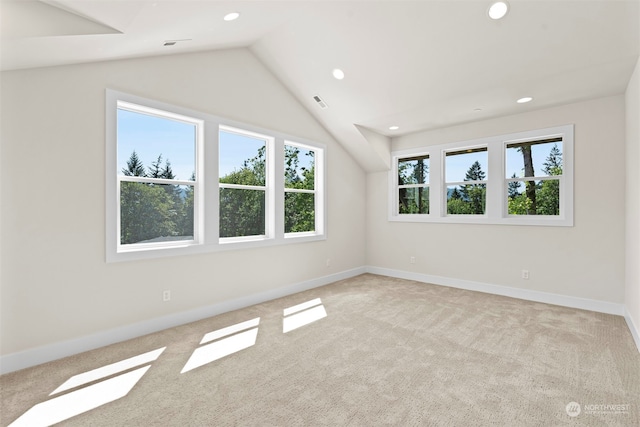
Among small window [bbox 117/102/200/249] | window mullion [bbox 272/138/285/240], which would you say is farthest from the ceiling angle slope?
window mullion [bbox 272/138/285/240]

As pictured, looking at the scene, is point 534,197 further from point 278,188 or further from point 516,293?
point 278,188

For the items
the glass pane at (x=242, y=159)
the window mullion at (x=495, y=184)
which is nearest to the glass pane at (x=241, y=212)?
the glass pane at (x=242, y=159)

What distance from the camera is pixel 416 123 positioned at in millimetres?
5012

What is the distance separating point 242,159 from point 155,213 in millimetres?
1346

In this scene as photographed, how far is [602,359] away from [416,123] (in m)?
3.70

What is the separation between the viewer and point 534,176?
14.5 ft

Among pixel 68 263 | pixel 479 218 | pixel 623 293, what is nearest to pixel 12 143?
pixel 68 263

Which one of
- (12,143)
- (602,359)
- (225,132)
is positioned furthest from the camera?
(225,132)

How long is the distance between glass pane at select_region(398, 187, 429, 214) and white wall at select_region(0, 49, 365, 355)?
3.42 meters

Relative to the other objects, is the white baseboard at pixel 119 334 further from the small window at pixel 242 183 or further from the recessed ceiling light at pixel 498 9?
the recessed ceiling light at pixel 498 9

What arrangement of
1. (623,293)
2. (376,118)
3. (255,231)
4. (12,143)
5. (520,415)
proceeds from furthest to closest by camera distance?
(376,118) → (255,231) → (623,293) → (12,143) → (520,415)

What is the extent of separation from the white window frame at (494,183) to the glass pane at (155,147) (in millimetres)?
3688

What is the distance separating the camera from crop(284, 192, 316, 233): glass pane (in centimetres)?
482

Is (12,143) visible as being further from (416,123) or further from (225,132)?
(416,123)
